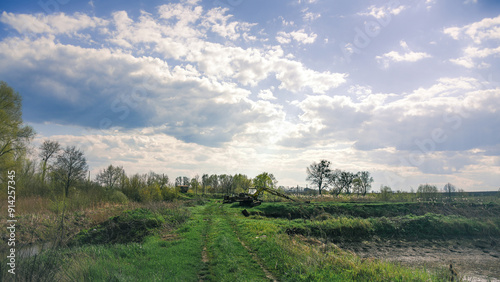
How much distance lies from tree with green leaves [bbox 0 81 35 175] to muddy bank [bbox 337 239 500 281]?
3545cm

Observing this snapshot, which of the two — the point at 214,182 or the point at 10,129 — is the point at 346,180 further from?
the point at 10,129

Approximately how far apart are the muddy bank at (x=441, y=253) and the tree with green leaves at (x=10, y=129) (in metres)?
35.4

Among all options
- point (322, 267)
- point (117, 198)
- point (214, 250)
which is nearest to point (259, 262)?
point (214, 250)

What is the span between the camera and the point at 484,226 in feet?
88.6

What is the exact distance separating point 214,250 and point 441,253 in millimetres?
19150

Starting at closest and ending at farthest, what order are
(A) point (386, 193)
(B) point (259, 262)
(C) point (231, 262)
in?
(C) point (231, 262) < (B) point (259, 262) < (A) point (386, 193)

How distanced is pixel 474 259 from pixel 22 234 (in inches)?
1349

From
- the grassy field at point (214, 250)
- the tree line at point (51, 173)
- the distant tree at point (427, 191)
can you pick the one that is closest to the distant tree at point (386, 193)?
the distant tree at point (427, 191)

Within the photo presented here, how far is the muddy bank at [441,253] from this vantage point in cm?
1589

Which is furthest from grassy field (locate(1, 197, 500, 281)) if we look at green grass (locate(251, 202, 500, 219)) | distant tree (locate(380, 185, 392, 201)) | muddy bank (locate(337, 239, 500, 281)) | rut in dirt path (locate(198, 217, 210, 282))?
distant tree (locate(380, 185, 392, 201))

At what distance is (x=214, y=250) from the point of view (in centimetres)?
1260

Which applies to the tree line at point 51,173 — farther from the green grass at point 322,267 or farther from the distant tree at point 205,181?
the distant tree at point 205,181

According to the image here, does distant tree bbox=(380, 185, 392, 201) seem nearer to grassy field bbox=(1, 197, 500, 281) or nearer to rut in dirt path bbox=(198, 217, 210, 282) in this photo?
grassy field bbox=(1, 197, 500, 281)

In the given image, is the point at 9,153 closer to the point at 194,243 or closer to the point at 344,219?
the point at 194,243
